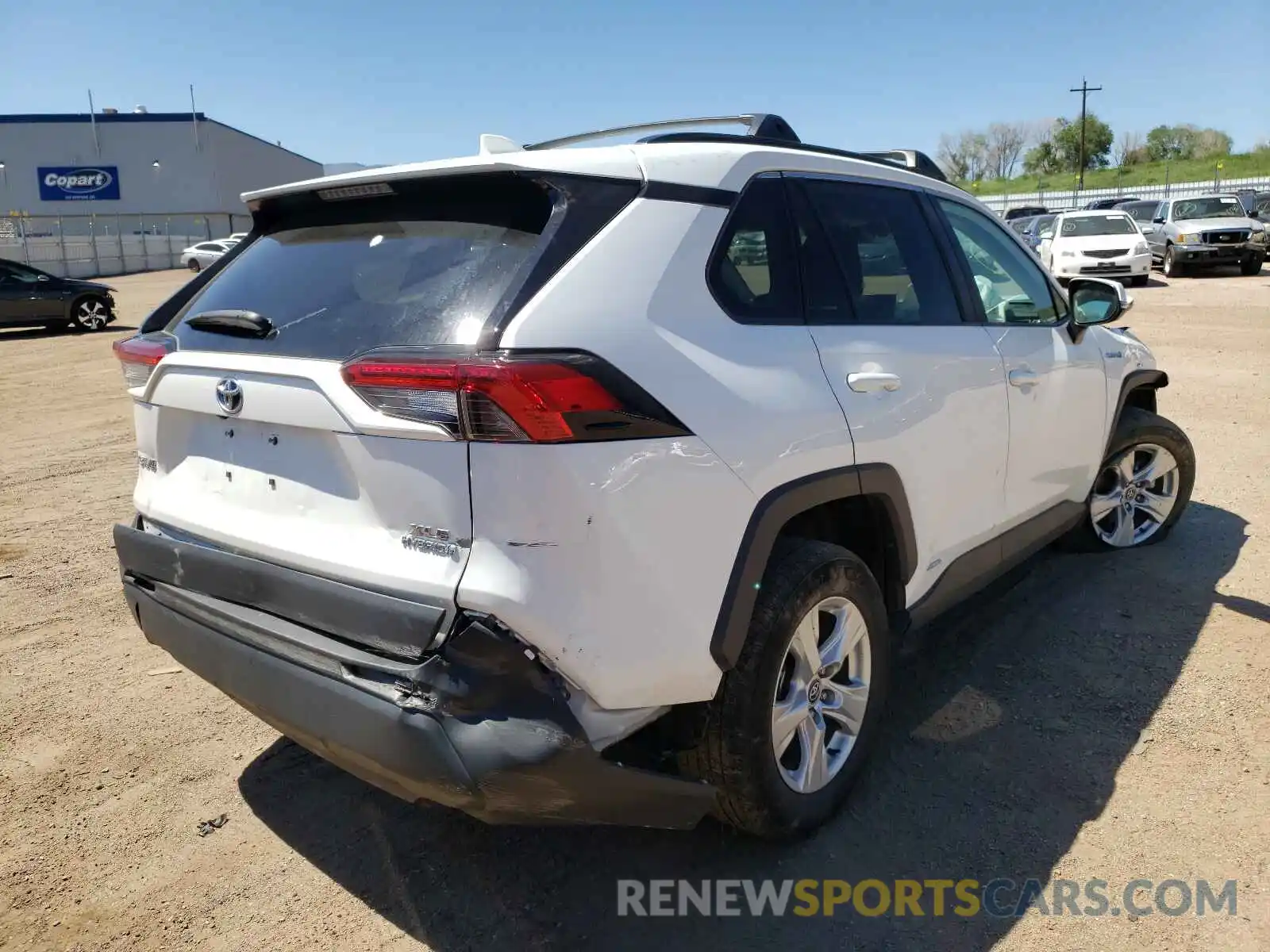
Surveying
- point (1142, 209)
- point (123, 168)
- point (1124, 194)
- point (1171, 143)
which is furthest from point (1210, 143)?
point (123, 168)

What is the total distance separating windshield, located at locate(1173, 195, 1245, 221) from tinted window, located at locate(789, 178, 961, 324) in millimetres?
23403

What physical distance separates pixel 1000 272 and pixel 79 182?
65.6 m

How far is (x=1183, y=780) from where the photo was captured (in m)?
3.01

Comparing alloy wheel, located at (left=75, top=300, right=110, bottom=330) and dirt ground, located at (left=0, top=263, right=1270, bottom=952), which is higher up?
alloy wheel, located at (left=75, top=300, right=110, bottom=330)

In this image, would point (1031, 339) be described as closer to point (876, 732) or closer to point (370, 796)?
point (876, 732)

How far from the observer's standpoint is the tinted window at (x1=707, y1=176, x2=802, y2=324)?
2.44 m

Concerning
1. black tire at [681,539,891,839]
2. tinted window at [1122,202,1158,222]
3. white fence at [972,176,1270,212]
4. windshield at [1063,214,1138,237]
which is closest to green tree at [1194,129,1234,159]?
white fence at [972,176,1270,212]

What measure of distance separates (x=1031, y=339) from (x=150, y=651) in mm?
3958

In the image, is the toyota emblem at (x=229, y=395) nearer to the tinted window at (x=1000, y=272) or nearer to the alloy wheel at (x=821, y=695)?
the alloy wheel at (x=821, y=695)

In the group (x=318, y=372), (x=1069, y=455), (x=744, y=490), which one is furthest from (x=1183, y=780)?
(x=318, y=372)

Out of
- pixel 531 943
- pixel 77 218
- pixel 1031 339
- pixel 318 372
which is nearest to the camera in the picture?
pixel 318 372

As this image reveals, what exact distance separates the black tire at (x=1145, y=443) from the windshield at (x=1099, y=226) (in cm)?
1735

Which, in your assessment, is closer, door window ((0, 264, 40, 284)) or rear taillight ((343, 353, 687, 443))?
rear taillight ((343, 353, 687, 443))

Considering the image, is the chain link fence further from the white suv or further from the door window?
the white suv
